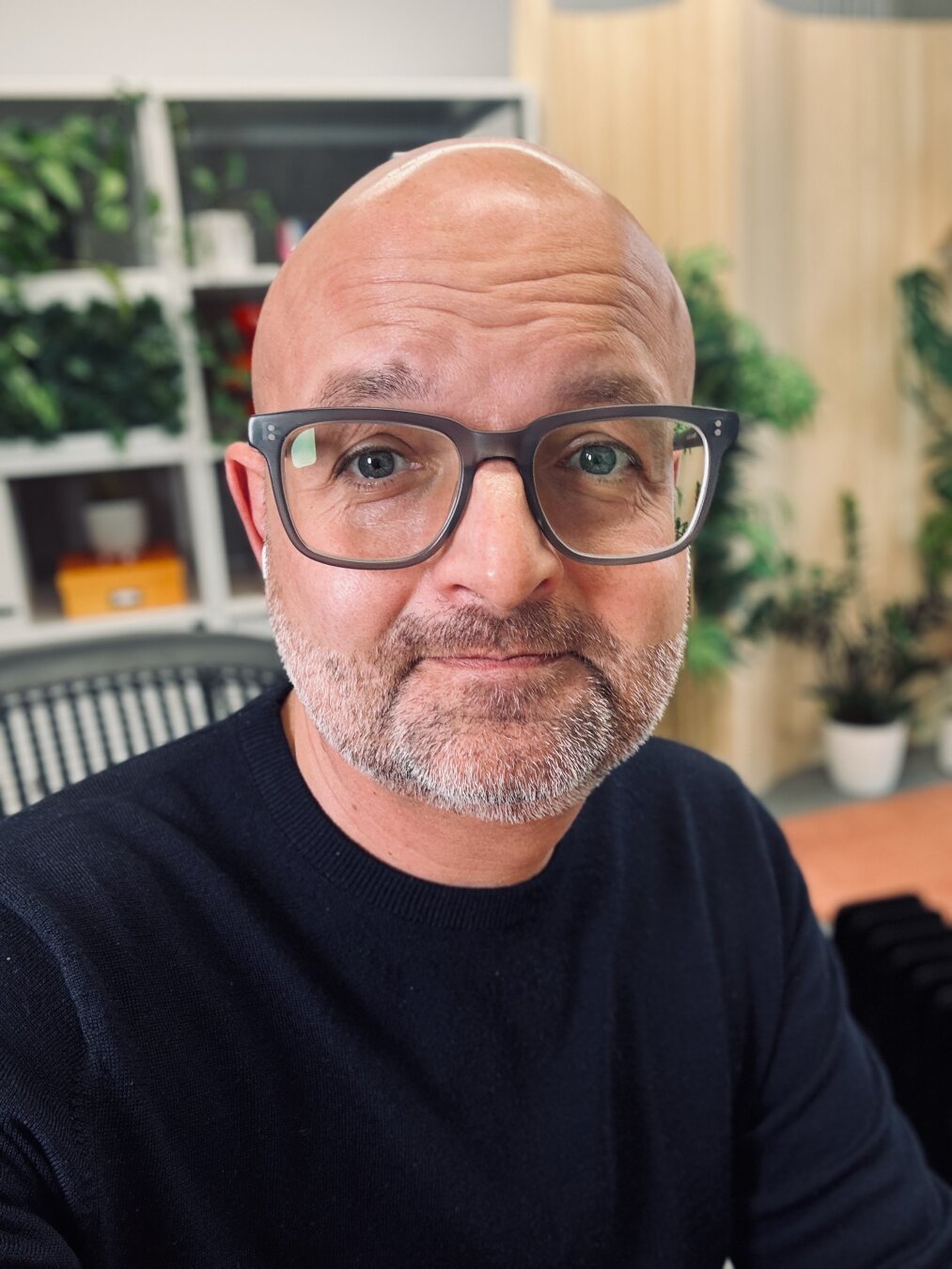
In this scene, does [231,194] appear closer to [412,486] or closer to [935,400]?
[935,400]

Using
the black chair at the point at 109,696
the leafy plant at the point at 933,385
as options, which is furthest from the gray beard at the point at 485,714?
the leafy plant at the point at 933,385

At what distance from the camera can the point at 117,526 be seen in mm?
2898

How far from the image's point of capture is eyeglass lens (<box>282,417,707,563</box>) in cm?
71

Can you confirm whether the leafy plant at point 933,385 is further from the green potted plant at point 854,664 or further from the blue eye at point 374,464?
the blue eye at point 374,464

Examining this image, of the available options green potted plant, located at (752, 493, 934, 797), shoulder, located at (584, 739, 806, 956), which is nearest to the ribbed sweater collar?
shoulder, located at (584, 739, 806, 956)

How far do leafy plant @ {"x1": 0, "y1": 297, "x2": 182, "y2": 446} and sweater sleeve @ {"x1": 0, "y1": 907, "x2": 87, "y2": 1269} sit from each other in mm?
2203

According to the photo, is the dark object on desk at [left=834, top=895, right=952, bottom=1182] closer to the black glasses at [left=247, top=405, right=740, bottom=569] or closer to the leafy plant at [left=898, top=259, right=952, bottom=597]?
the black glasses at [left=247, top=405, right=740, bottom=569]

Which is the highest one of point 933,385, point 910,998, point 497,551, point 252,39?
point 252,39

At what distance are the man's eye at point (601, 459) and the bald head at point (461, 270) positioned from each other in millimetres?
50

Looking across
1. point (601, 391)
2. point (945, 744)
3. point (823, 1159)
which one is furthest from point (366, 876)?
point (945, 744)

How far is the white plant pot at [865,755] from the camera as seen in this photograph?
3.55 metres

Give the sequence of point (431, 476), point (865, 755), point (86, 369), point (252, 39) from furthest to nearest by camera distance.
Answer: point (865, 755)
point (252, 39)
point (86, 369)
point (431, 476)

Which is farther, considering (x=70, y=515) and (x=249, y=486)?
(x=70, y=515)

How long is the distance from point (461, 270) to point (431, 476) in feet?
0.45
